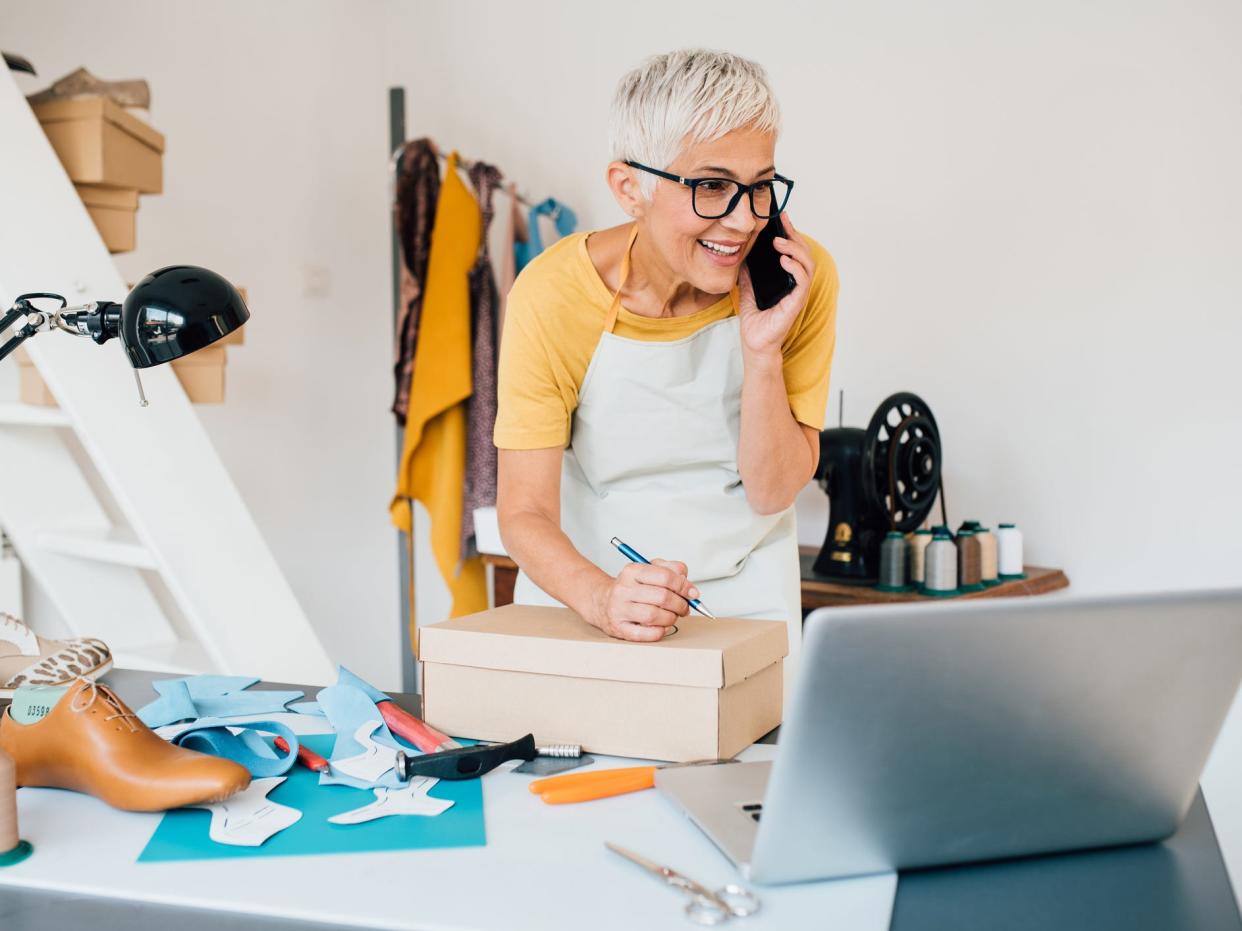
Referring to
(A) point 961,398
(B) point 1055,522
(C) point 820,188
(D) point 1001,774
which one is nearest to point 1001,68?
(C) point 820,188

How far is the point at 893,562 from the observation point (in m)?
2.38

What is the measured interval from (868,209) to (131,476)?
1.83 meters

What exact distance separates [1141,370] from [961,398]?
401 millimetres

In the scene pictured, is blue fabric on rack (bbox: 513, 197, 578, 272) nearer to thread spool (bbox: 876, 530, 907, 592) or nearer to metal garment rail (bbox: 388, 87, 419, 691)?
metal garment rail (bbox: 388, 87, 419, 691)

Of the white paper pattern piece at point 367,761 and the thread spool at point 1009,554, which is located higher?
the white paper pattern piece at point 367,761

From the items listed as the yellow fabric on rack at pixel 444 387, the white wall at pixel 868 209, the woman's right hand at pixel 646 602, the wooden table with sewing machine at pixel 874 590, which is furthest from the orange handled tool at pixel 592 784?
the yellow fabric on rack at pixel 444 387

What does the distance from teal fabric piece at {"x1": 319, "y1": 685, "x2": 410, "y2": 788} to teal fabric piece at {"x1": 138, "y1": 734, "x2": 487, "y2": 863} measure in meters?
0.07

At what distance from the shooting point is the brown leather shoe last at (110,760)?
0.95m

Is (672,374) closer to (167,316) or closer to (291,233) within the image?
(167,316)

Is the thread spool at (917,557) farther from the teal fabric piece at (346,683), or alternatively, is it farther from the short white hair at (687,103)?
the teal fabric piece at (346,683)

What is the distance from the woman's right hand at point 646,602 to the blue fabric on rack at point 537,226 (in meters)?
2.03

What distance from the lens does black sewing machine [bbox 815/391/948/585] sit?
238cm

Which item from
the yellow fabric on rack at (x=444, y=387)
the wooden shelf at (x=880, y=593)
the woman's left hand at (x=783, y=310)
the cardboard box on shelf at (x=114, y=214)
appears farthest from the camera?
the yellow fabric on rack at (x=444, y=387)

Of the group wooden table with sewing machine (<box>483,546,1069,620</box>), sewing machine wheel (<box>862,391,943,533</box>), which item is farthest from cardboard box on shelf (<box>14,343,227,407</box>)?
sewing machine wheel (<box>862,391,943,533</box>)
